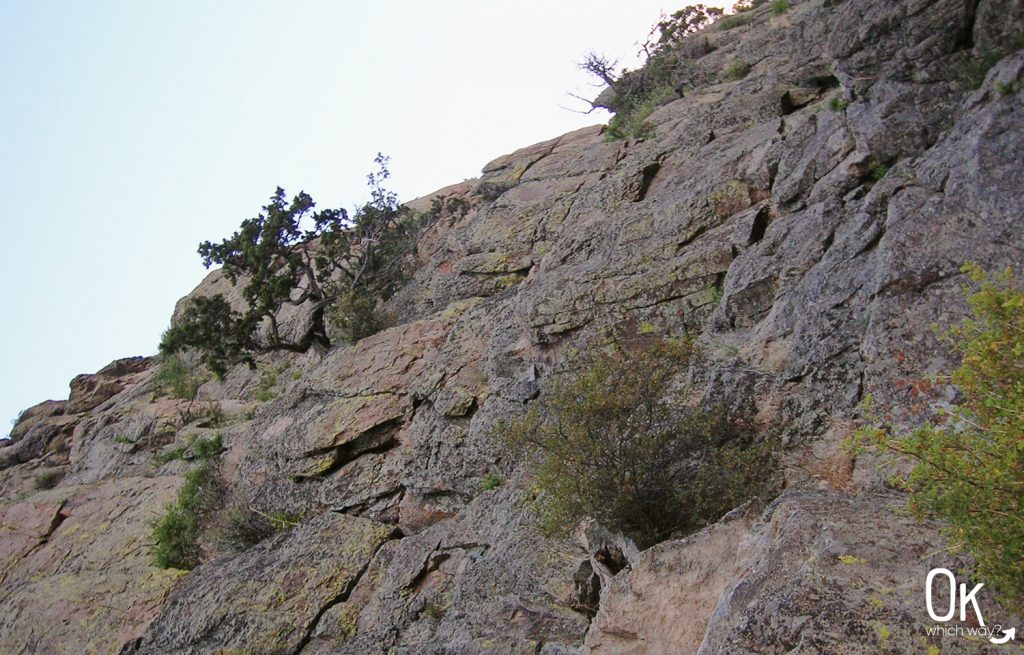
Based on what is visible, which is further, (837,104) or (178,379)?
(178,379)

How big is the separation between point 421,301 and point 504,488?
8.86 m

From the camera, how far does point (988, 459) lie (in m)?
4.30

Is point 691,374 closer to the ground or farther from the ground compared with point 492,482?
farther from the ground

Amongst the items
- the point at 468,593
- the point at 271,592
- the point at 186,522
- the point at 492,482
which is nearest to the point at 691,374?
the point at 492,482

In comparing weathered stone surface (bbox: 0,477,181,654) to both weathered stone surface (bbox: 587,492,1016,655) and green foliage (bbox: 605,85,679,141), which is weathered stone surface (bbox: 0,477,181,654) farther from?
green foliage (bbox: 605,85,679,141)

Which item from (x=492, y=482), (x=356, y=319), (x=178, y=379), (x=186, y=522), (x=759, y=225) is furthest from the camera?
(x=178, y=379)

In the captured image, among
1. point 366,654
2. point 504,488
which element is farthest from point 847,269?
point 366,654

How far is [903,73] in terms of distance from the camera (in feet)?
39.4

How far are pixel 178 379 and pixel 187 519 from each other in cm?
1126

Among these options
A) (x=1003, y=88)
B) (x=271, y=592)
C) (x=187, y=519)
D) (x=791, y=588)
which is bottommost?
(x=271, y=592)

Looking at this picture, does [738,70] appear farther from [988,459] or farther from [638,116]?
[988,459]

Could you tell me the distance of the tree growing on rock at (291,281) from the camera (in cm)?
2066

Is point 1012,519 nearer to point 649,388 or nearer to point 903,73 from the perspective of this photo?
point 649,388

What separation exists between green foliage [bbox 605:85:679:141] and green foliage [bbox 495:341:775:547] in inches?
481
